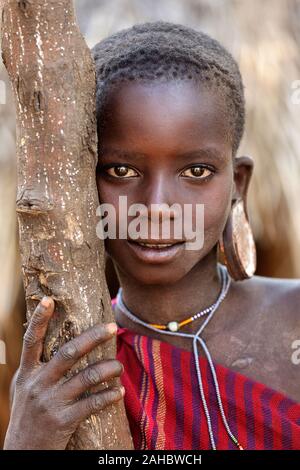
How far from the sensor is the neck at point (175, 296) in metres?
2.07

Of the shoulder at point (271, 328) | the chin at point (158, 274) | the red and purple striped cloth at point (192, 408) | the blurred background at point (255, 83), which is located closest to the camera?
the chin at point (158, 274)

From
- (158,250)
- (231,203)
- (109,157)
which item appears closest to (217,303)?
(231,203)

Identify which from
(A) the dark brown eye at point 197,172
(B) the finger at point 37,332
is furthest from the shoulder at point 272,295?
(B) the finger at point 37,332

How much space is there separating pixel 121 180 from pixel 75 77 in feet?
1.17

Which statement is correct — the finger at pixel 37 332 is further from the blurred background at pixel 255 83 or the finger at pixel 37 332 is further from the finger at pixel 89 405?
the blurred background at pixel 255 83

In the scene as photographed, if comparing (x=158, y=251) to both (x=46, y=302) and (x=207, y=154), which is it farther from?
(x=46, y=302)

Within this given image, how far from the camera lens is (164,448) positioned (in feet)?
6.24

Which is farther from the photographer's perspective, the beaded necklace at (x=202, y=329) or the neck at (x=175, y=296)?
the neck at (x=175, y=296)

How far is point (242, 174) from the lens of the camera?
2111 mm

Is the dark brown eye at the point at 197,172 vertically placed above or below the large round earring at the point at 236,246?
above

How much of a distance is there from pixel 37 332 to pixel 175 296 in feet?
2.03

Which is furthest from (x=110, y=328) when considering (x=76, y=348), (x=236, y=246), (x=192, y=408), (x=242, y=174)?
(x=242, y=174)

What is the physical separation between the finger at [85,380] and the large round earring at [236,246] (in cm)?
65

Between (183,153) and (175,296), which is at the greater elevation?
(183,153)
